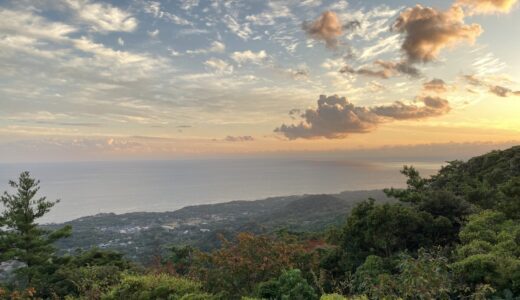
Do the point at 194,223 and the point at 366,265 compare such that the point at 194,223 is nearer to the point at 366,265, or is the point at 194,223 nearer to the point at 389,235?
the point at 389,235

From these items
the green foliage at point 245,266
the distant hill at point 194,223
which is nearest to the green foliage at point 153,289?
the green foliage at point 245,266

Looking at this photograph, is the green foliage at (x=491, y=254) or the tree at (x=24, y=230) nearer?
the green foliage at (x=491, y=254)

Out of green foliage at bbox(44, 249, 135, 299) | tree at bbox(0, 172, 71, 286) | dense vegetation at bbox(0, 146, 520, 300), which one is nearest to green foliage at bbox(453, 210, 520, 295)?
dense vegetation at bbox(0, 146, 520, 300)

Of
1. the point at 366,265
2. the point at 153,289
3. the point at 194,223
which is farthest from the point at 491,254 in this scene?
the point at 194,223

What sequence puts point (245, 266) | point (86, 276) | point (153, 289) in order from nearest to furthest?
point (153, 289) < point (245, 266) < point (86, 276)

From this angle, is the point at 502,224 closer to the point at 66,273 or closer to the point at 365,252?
the point at 365,252

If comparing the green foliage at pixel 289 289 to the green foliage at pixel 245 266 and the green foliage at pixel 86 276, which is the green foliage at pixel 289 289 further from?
the green foliage at pixel 86 276

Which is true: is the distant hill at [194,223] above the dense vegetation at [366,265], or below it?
below
